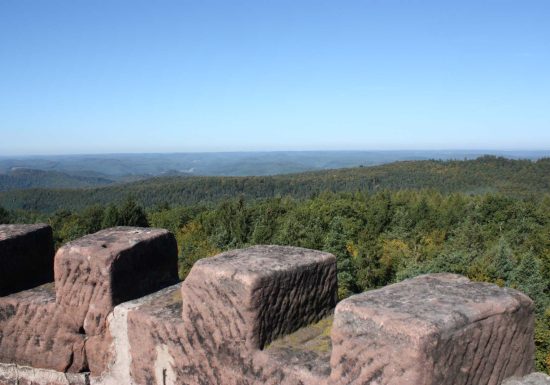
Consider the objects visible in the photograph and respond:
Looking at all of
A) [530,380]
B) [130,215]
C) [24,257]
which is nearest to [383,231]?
[130,215]

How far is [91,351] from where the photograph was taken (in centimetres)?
301

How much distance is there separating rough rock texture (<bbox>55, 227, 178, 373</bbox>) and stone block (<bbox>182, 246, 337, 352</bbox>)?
0.59 m

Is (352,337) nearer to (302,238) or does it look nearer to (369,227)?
(302,238)

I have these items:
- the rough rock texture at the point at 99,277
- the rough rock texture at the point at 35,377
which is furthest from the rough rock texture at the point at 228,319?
the rough rock texture at the point at 35,377

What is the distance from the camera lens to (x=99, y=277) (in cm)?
289

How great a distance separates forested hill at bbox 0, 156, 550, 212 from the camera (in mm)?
120000

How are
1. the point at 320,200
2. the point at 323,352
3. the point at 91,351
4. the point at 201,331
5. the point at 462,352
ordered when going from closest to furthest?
1. the point at 462,352
2. the point at 323,352
3. the point at 201,331
4. the point at 91,351
5. the point at 320,200

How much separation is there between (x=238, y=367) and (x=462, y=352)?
105cm

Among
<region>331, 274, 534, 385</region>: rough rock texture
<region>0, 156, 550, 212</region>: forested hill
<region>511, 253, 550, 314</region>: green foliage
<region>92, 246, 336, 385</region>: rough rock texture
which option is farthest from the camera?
<region>0, 156, 550, 212</region>: forested hill

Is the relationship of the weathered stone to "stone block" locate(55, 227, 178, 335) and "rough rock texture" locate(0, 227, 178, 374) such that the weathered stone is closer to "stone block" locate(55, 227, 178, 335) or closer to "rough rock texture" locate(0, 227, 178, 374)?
"rough rock texture" locate(0, 227, 178, 374)

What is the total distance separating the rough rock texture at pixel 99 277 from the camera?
290 cm

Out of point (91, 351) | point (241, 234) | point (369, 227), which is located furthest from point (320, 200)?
point (91, 351)

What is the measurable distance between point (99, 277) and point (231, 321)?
39.1 inches

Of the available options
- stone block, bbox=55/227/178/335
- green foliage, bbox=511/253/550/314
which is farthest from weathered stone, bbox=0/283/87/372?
green foliage, bbox=511/253/550/314
